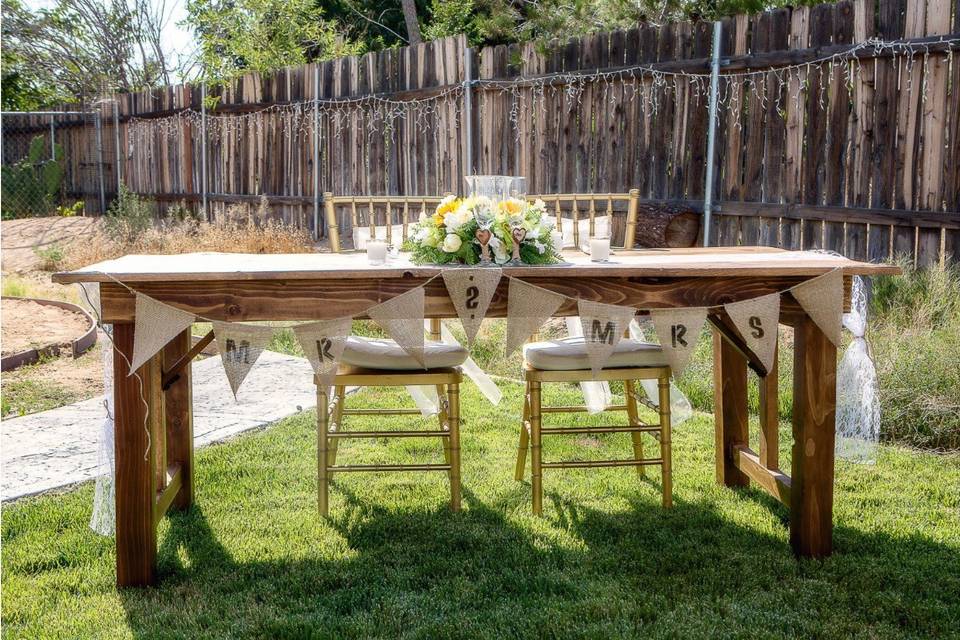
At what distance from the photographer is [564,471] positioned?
3.92 meters

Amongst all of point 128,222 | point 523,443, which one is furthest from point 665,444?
point 128,222

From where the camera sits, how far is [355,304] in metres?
2.87

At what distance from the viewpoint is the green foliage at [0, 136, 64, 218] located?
48.6 ft

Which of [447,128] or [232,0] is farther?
[232,0]

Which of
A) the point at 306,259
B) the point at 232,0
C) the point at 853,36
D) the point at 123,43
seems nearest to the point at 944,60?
the point at 853,36

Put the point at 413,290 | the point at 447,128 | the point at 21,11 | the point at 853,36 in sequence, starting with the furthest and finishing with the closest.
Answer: the point at 21,11 → the point at 447,128 → the point at 853,36 → the point at 413,290

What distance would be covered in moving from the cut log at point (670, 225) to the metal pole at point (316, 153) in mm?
4212

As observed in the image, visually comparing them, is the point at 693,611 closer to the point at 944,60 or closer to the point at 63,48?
the point at 944,60

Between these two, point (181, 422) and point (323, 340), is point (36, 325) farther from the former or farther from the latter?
point (323, 340)

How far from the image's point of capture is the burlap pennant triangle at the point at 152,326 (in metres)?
2.71

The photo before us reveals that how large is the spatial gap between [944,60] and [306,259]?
4205mm

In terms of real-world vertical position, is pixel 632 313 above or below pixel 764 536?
above

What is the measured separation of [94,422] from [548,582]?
8.54ft

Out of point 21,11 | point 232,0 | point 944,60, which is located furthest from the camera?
point 21,11
